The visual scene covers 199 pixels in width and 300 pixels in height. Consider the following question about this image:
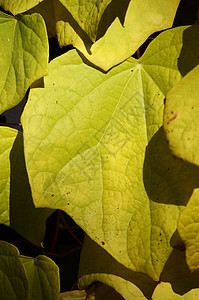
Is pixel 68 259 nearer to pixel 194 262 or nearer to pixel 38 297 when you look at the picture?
pixel 38 297

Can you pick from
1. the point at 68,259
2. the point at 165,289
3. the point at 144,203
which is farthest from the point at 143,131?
the point at 68,259

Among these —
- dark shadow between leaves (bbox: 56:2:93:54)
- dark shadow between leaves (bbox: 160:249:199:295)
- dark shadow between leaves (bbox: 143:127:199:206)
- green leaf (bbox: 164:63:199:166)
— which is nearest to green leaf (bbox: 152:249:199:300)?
dark shadow between leaves (bbox: 160:249:199:295)

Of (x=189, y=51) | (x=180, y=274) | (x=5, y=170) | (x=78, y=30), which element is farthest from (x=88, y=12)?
(x=180, y=274)

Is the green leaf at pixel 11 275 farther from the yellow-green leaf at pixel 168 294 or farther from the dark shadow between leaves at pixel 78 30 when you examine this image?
the dark shadow between leaves at pixel 78 30

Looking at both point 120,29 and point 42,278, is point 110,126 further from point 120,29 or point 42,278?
point 42,278

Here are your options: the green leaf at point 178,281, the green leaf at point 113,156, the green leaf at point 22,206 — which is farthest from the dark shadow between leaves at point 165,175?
the green leaf at point 22,206
